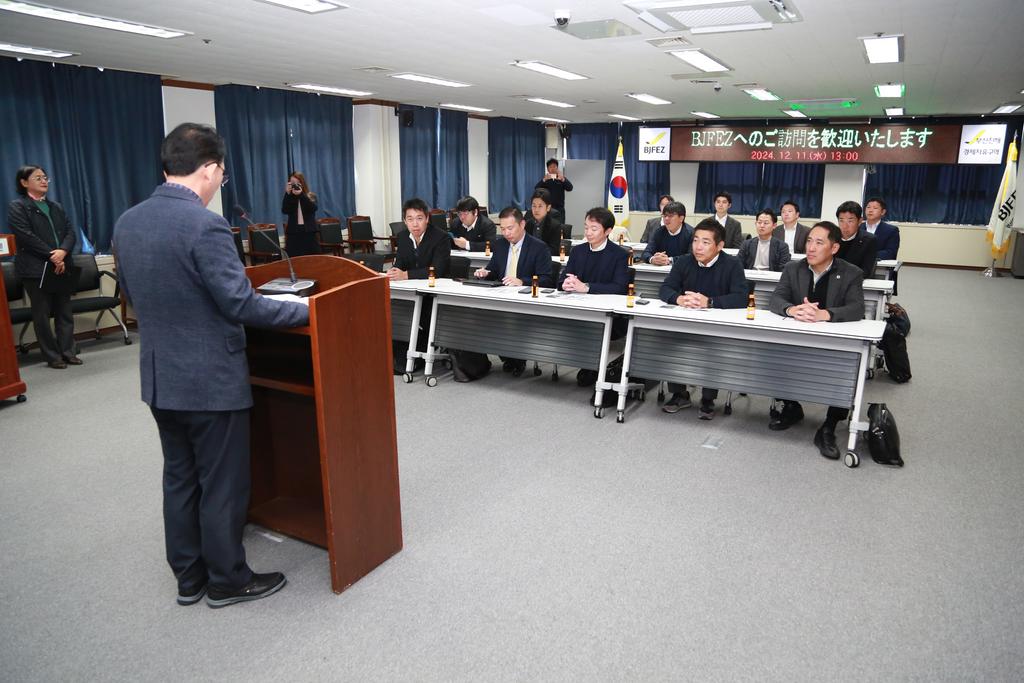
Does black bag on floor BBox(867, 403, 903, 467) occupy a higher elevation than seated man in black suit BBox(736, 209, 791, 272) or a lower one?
lower

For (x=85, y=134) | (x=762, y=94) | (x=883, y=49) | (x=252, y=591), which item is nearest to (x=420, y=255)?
(x=252, y=591)

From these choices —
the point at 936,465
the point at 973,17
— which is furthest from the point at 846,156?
the point at 936,465

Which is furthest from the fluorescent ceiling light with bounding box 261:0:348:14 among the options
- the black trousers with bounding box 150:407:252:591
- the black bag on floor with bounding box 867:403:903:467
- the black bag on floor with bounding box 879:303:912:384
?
the black bag on floor with bounding box 879:303:912:384

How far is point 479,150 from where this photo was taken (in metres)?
13.5

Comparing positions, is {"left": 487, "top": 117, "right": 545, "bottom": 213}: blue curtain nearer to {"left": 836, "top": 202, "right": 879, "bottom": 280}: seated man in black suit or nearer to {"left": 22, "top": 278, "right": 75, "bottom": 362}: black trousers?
{"left": 836, "top": 202, "right": 879, "bottom": 280}: seated man in black suit

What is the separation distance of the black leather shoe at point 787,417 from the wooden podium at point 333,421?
2633mm

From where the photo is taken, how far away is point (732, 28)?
5.34 m

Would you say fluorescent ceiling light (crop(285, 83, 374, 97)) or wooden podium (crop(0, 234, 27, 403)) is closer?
wooden podium (crop(0, 234, 27, 403))

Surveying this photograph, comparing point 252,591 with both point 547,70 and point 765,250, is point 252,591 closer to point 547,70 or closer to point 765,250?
point 765,250

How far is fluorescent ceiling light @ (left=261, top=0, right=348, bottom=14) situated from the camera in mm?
4559

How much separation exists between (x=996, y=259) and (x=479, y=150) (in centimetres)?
950

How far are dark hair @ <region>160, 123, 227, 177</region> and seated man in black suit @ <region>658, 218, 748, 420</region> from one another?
3002mm

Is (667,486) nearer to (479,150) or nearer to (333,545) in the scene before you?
(333,545)

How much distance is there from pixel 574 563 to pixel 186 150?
2.05 m
